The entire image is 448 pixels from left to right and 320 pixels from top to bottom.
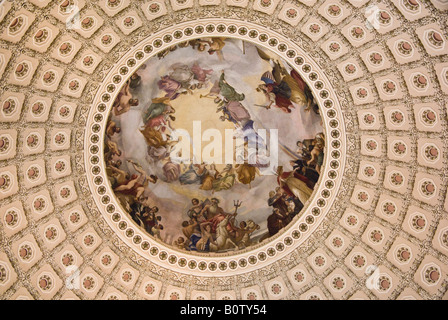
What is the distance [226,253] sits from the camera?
21609mm

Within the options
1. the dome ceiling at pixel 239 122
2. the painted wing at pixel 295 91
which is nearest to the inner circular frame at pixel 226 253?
the dome ceiling at pixel 239 122

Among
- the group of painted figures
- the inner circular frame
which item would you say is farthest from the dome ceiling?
the group of painted figures

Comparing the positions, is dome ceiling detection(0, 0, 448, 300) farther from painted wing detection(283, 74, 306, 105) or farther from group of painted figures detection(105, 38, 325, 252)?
painted wing detection(283, 74, 306, 105)

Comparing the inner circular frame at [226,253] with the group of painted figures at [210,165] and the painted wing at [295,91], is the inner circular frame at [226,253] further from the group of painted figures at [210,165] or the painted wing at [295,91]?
the painted wing at [295,91]

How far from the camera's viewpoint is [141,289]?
20.6m

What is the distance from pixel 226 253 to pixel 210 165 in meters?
4.28

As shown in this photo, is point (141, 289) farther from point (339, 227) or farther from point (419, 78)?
point (419, 78)

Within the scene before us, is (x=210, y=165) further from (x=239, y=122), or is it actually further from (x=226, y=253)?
(x=226, y=253)

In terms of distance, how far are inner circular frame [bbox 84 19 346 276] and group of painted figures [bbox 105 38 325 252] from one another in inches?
19.2

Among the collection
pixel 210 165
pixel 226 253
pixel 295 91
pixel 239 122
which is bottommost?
pixel 226 253

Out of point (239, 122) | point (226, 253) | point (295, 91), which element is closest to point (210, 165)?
point (239, 122)

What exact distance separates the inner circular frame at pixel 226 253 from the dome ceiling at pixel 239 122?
0.06m

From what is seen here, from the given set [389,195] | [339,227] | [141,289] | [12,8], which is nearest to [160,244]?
[141,289]

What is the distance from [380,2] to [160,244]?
526 inches
